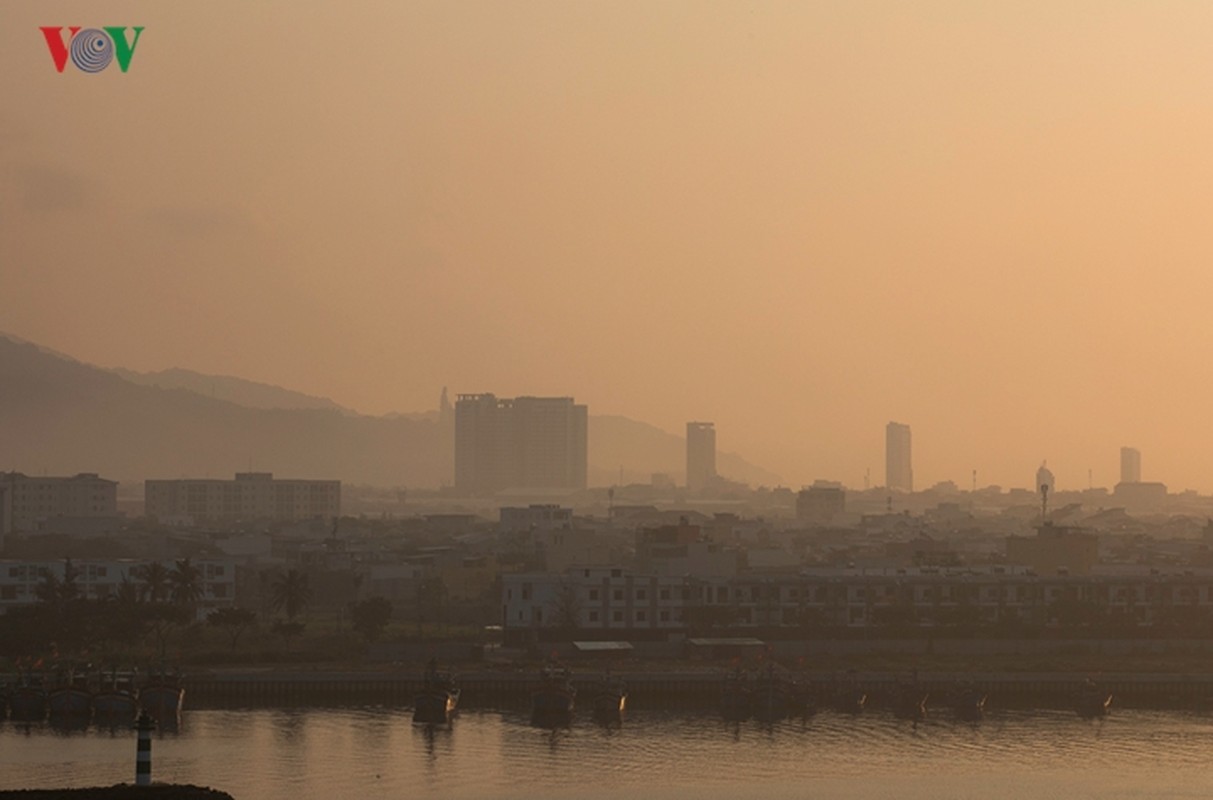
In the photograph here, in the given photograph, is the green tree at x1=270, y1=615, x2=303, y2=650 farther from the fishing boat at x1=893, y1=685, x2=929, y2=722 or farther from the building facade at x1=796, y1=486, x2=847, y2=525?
the building facade at x1=796, y1=486, x2=847, y2=525

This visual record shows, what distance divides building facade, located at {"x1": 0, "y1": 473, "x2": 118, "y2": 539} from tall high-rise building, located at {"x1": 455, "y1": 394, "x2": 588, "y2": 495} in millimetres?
89736

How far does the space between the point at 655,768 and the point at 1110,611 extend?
1869 centimetres

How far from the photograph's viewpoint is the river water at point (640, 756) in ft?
88.1

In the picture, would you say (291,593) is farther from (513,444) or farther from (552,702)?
(513,444)

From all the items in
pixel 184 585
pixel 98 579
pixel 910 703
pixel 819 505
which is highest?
pixel 819 505

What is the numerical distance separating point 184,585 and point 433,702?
1214 cm

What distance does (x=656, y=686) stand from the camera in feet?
116

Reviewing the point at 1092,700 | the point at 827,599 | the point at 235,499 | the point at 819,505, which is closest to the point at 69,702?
the point at 827,599

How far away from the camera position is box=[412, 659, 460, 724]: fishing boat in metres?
32.4

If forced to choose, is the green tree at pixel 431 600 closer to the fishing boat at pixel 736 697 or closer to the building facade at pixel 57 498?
the fishing boat at pixel 736 697

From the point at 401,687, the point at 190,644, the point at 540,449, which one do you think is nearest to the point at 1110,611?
the point at 401,687

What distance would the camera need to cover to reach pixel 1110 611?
44.0 meters

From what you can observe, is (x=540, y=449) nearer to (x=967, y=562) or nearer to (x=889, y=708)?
(x=967, y=562)

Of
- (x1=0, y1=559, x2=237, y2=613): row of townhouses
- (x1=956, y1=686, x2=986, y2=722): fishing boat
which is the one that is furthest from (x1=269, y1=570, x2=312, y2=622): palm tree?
(x1=956, y1=686, x2=986, y2=722): fishing boat
